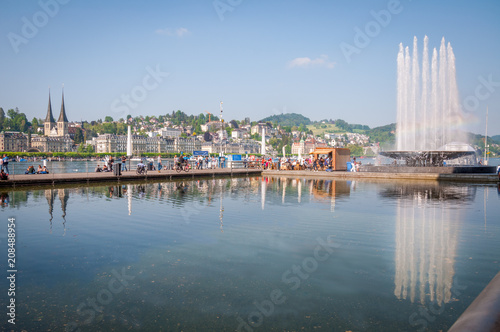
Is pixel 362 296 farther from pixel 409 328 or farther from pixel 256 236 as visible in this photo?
pixel 256 236

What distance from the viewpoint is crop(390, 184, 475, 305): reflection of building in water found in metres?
6.70

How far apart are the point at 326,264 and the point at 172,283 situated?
334cm

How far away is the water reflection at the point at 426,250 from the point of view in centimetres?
668

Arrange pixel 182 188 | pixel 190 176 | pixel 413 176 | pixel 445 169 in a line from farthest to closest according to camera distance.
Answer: pixel 190 176 < pixel 445 169 < pixel 413 176 < pixel 182 188

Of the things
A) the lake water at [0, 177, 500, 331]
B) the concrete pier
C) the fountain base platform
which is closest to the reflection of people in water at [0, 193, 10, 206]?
the lake water at [0, 177, 500, 331]

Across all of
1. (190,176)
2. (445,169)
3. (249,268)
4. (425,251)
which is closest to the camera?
(249,268)

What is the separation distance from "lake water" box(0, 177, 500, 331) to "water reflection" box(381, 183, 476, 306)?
4 cm

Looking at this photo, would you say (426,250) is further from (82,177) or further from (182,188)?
(82,177)

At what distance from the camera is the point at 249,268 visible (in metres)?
7.79

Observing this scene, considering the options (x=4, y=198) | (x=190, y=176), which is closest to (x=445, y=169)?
(x=190, y=176)

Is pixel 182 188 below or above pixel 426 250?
above

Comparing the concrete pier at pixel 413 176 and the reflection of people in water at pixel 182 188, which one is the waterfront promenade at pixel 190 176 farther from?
the reflection of people in water at pixel 182 188

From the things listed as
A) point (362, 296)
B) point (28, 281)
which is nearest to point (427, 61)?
point (362, 296)

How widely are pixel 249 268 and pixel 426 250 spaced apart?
4.65 meters
